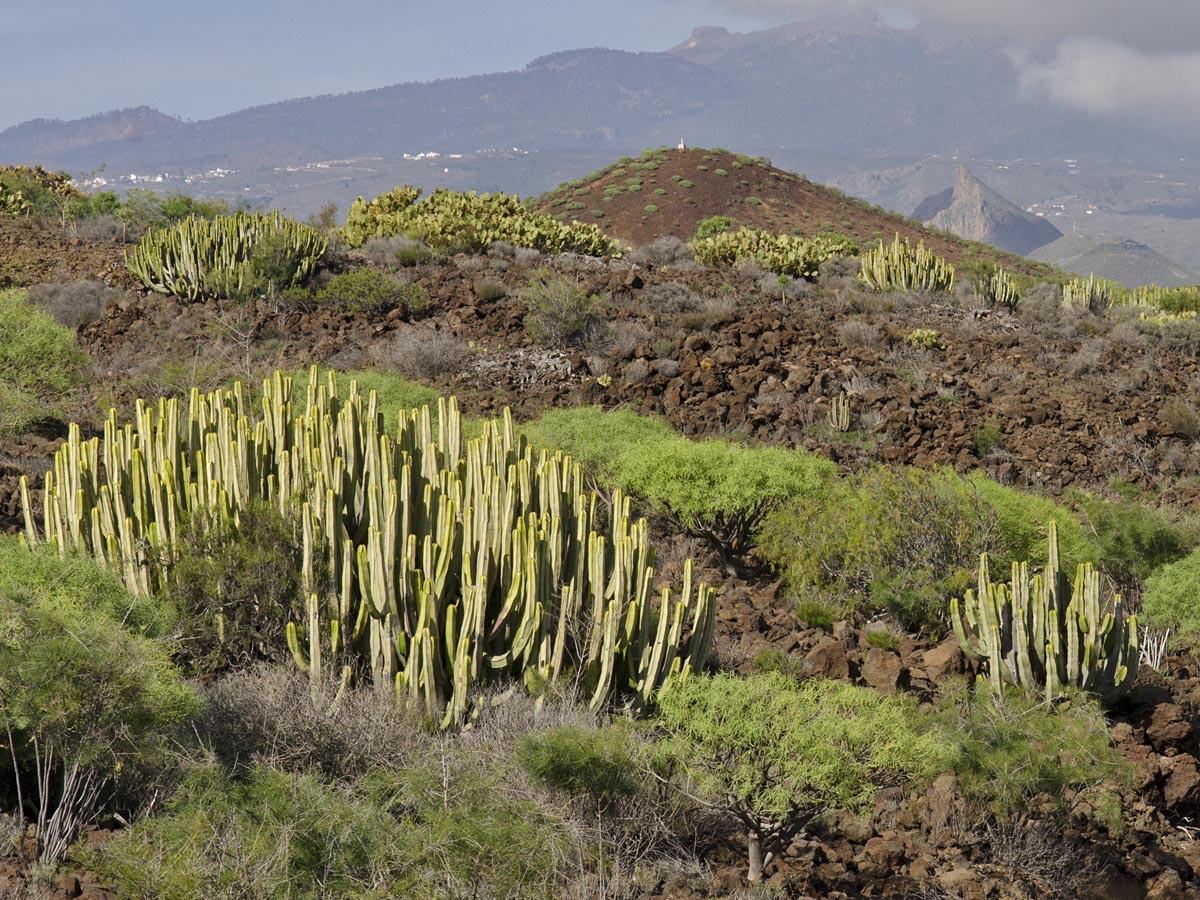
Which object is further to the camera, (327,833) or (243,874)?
(327,833)

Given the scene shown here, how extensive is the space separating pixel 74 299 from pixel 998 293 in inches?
636

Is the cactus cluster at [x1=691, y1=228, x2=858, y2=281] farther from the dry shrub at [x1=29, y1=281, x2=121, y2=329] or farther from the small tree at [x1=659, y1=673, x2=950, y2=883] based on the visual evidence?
the small tree at [x1=659, y1=673, x2=950, y2=883]

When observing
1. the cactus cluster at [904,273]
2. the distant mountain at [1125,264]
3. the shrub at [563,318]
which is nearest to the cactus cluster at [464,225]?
the shrub at [563,318]

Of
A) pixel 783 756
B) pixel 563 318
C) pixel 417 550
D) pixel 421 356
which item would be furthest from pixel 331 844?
pixel 563 318

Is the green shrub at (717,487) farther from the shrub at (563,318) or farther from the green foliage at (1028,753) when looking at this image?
the shrub at (563,318)

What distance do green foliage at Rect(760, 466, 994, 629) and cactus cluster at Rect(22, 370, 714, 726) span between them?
1469 millimetres

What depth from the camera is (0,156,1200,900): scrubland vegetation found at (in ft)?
13.8

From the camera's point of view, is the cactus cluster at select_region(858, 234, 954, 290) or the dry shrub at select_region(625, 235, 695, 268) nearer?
the cactus cluster at select_region(858, 234, 954, 290)

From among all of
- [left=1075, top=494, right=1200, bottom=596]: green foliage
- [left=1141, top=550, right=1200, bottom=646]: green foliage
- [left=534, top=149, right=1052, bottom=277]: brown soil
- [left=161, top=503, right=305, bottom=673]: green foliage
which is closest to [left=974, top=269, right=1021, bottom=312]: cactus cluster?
[left=1075, top=494, right=1200, bottom=596]: green foliage

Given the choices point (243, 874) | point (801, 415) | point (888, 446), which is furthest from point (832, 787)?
point (801, 415)

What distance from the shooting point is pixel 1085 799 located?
5094 millimetres

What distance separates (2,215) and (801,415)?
53.3ft

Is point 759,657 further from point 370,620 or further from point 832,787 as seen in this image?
point 370,620

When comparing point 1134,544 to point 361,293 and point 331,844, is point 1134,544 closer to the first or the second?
point 331,844
